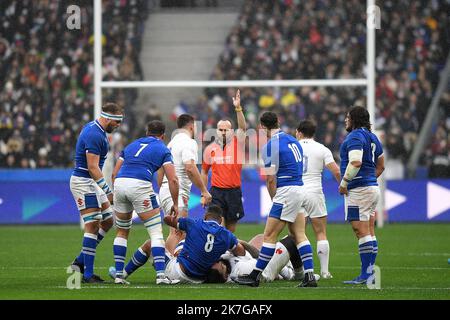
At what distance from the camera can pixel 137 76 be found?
27.5 meters

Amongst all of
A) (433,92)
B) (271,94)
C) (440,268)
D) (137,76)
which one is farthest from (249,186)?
(440,268)

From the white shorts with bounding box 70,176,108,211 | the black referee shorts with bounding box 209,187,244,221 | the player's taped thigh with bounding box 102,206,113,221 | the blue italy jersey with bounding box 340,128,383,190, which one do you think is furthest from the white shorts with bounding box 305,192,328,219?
the white shorts with bounding box 70,176,108,211

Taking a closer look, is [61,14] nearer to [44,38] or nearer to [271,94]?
[44,38]

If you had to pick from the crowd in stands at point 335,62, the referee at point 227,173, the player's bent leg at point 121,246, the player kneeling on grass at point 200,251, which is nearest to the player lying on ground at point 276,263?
the player kneeling on grass at point 200,251

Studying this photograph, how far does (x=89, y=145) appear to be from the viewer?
1339cm

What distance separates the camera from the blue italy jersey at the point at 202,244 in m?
13.1

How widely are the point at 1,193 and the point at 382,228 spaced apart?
357 inches

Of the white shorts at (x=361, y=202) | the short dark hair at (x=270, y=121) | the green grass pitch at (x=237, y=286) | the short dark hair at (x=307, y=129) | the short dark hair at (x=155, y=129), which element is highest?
the short dark hair at (x=270, y=121)

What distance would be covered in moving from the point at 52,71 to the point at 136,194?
1642cm

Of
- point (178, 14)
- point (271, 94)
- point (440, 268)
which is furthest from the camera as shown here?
point (178, 14)

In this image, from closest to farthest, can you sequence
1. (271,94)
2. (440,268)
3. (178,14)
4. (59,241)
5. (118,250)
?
1. (118,250)
2. (440,268)
3. (59,241)
4. (271,94)
5. (178,14)

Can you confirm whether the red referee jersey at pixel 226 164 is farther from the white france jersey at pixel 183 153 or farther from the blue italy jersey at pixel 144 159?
the blue italy jersey at pixel 144 159

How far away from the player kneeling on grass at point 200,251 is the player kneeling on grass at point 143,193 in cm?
23

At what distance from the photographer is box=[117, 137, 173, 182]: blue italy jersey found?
13.2 metres
